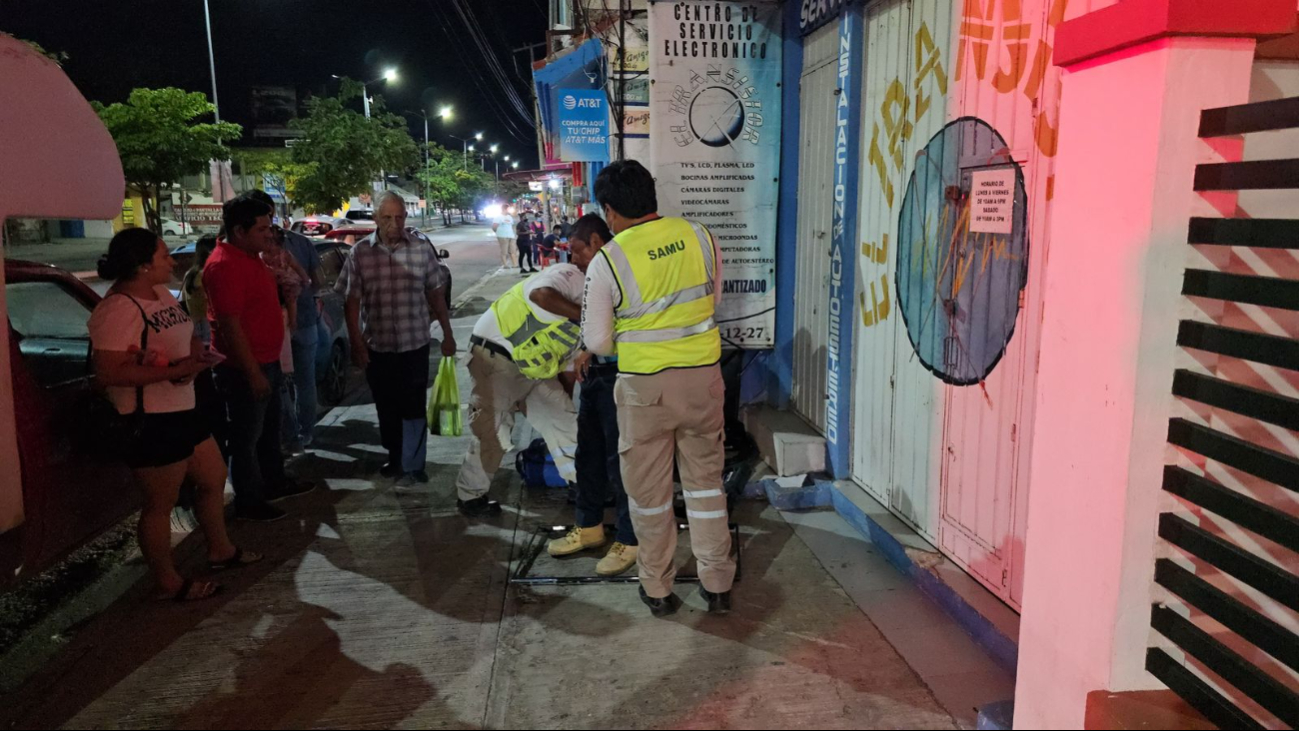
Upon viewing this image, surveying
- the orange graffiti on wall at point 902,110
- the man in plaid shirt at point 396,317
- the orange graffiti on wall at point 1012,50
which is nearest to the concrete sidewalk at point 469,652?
the man in plaid shirt at point 396,317

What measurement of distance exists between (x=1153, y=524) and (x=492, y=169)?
158m

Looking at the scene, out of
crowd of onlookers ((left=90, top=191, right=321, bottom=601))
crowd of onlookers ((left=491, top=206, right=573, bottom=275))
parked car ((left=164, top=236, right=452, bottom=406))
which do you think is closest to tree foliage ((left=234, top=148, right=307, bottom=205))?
crowd of onlookers ((left=491, top=206, right=573, bottom=275))

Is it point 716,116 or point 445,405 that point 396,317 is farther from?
point 716,116

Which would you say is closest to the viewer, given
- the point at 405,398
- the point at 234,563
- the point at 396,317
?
the point at 234,563

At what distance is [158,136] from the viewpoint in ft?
69.3

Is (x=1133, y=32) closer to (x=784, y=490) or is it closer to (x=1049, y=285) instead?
(x=1049, y=285)

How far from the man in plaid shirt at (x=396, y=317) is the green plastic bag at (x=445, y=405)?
0.32 feet

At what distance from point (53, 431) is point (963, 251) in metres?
4.10

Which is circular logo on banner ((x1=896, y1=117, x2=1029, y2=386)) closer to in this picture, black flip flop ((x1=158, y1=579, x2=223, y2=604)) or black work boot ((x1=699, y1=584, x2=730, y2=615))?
black work boot ((x1=699, y1=584, x2=730, y2=615))

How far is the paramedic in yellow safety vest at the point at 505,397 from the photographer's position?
4531 mm

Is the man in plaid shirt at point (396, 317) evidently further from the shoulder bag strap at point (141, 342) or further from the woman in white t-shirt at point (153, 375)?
the shoulder bag strap at point (141, 342)

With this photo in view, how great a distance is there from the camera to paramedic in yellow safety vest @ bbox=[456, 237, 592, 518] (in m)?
4.53

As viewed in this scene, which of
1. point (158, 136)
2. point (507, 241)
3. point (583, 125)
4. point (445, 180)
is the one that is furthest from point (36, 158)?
point (445, 180)

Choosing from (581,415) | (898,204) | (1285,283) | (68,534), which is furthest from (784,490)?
(68,534)
